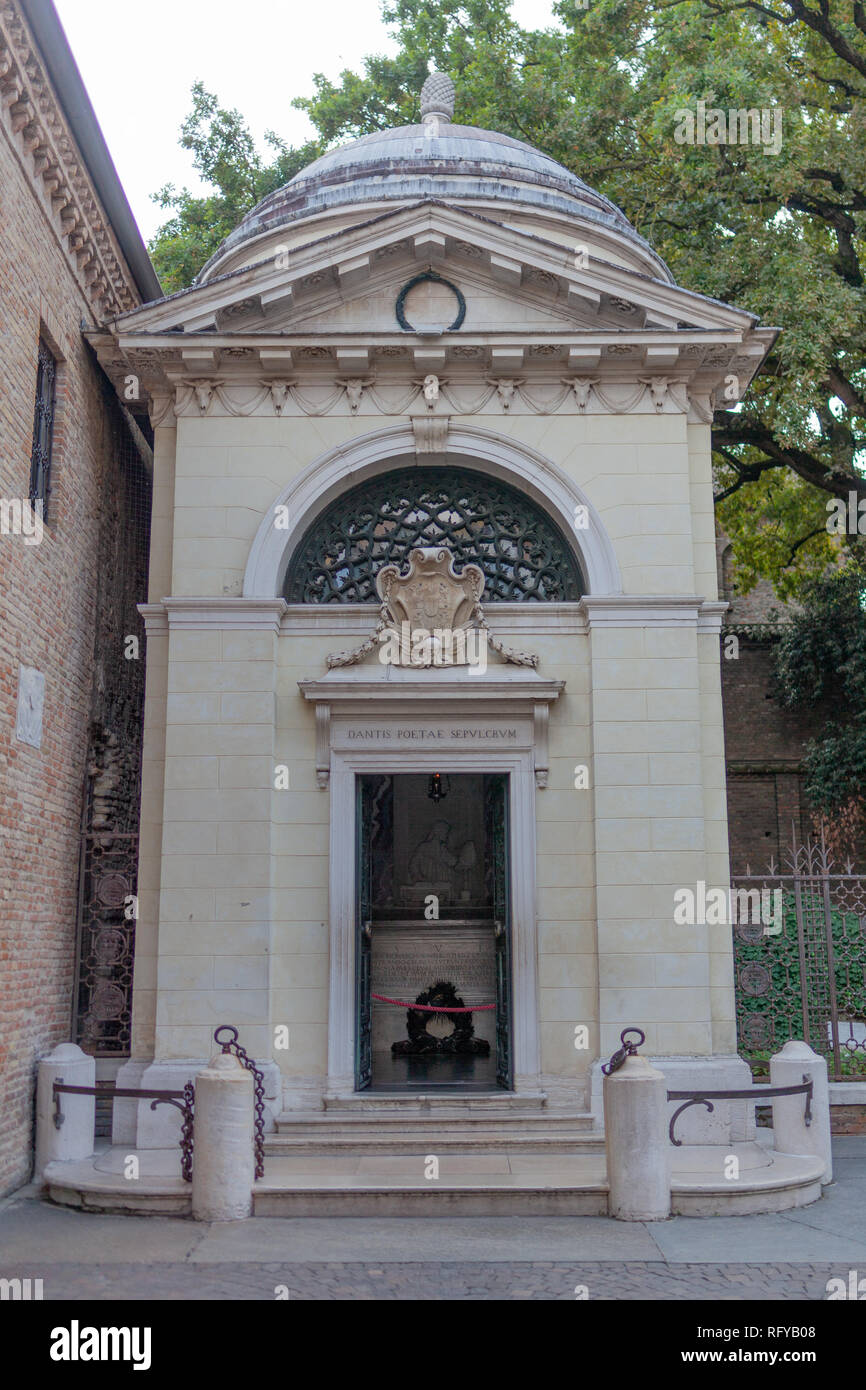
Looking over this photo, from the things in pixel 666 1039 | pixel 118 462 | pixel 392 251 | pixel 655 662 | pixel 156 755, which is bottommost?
pixel 666 1039

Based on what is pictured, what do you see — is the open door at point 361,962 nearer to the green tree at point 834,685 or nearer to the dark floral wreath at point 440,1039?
the dark floral wreath at point 440,1039

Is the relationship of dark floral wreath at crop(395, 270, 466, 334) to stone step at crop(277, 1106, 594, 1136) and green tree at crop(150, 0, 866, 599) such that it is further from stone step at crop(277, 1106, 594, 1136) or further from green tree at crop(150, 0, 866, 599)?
stone step at crop(277, 1106, 594, 1136)

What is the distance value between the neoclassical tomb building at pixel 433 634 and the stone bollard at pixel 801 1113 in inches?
21.7

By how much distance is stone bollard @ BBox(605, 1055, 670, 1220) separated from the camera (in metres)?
9.31

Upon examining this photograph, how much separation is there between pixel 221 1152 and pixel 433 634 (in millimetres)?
5353

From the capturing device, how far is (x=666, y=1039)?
1165 centimetres

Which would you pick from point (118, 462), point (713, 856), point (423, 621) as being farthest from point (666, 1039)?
point (118, 462)

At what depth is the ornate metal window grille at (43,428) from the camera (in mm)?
12055

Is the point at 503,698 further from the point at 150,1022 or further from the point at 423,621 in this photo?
the point at 150,1022

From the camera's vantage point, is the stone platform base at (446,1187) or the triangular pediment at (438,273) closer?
the stone platform base at (446,1187)

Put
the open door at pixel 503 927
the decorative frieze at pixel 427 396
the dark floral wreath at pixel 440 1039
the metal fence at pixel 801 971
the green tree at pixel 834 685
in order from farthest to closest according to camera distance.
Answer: the green tree at pixel 834 685 → the dark floral wreath at pixel 440 1039 → the metal fence at pixel 801 971 → the decorative frieze at pixel 427 396 → the open door at pixel 503 927

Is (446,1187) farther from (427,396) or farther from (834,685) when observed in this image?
(834,685)

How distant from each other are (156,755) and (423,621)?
9.50 ft

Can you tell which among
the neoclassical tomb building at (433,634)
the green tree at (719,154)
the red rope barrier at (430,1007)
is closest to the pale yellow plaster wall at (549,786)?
the neoclassical tomb building at (433,634)
